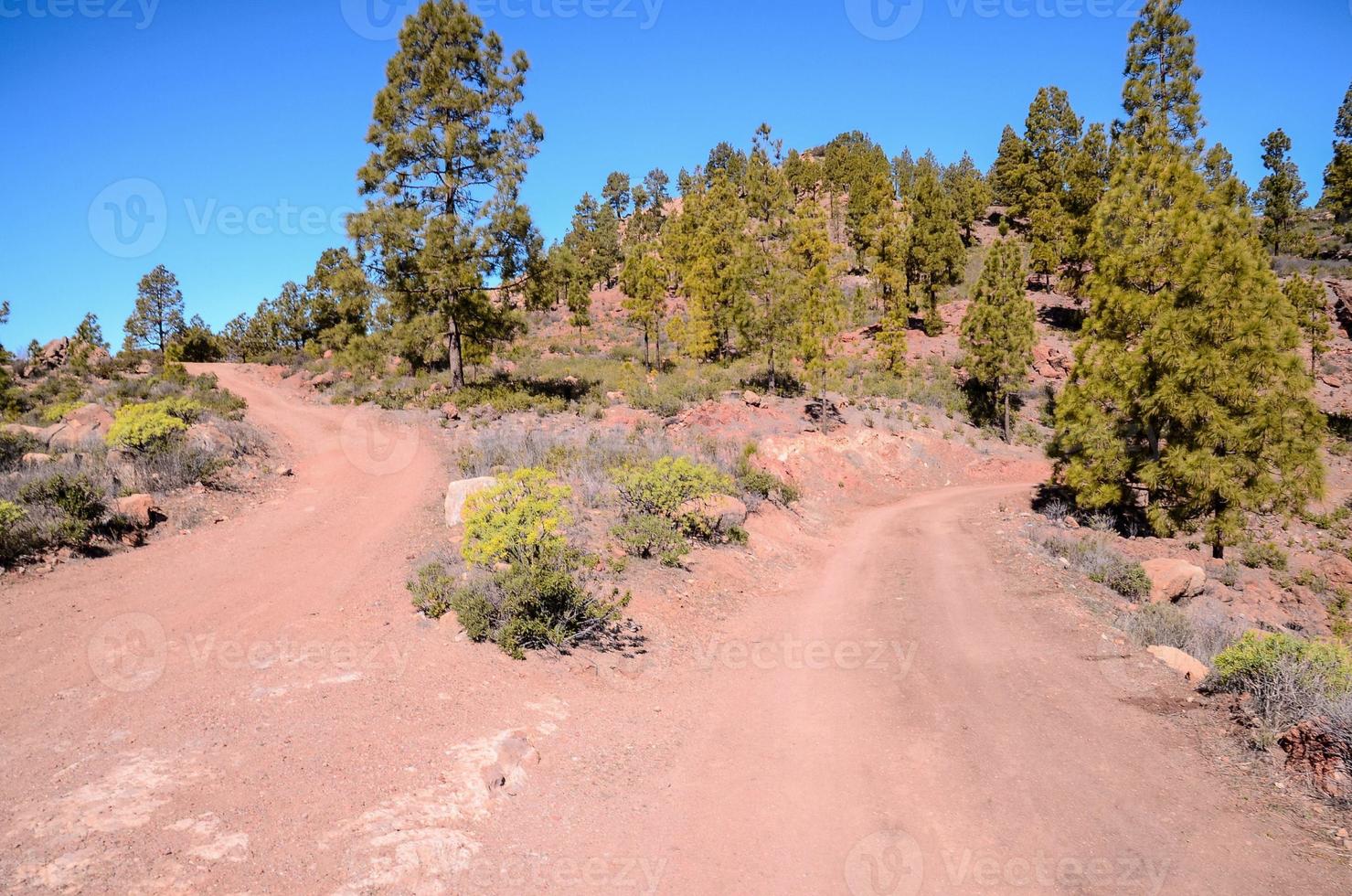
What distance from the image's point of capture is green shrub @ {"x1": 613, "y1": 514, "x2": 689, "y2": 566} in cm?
1181

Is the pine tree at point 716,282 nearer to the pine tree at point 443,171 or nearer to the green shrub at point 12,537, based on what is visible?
the pine tree at point 443,171

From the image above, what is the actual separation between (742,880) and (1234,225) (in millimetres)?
19705

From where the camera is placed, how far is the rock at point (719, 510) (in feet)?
44.7

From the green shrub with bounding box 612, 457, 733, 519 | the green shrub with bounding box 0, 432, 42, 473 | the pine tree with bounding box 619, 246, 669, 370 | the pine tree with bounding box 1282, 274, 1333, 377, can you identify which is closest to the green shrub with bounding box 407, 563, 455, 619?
the green shrub with bounding box 612, 457, 733, 519

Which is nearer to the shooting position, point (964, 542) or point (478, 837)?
point (478, 837)

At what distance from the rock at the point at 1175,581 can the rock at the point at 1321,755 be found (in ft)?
21.5

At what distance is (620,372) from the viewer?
34.7m

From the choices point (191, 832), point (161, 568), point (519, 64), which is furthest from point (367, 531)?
point (519, 64)

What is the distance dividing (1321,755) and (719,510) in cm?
→ 994

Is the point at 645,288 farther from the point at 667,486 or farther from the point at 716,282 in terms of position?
the point at 667,486

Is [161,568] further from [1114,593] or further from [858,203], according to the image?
[858,203]

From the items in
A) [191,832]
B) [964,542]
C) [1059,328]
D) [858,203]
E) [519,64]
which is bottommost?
[964,542]

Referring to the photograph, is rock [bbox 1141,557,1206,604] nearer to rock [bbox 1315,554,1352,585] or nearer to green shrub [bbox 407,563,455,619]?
rock [bbox 1315,554,1352,585]

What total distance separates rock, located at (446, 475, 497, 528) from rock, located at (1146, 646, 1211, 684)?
11.4m
